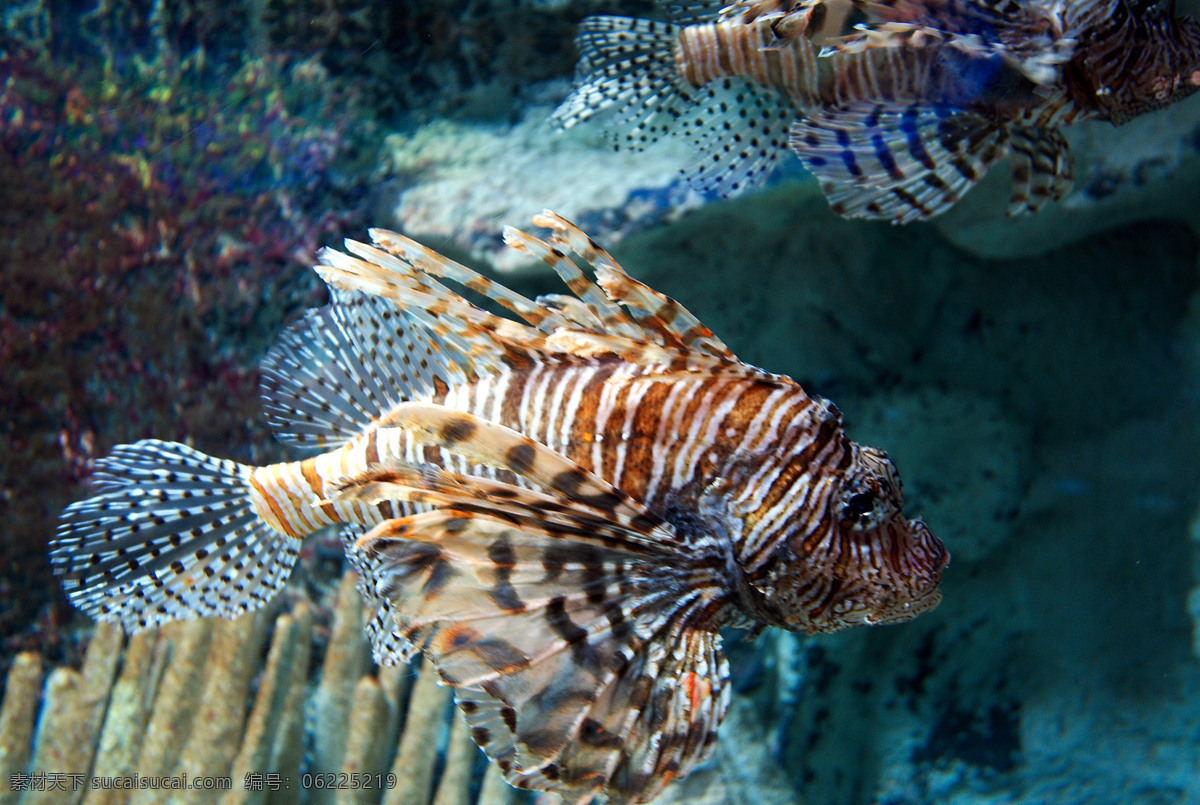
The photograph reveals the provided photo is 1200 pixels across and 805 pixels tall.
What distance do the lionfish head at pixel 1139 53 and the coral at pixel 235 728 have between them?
2512mm

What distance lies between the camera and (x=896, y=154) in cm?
181

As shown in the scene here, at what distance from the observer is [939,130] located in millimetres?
1778

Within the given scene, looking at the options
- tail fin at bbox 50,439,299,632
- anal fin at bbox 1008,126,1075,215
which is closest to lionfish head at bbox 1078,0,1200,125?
anal fin at bbox 1008,126,1075,215

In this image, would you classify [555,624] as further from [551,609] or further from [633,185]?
[633,185]

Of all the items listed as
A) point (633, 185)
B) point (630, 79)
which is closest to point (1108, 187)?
point (633, 185)

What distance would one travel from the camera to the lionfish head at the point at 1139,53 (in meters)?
1.60

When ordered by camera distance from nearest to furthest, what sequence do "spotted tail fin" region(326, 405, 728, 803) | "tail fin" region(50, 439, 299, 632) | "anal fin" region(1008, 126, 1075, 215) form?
"spotted tail fin" region(326, 405, 728, 803), "tail fin" region(50, 439, 299, 632), "anal fin" region(1008, 126, 1075, 215)

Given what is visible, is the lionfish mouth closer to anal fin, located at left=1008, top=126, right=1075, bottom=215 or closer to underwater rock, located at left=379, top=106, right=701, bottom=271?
anal fin, located at left=1008, top=126, right=1075, bottom=215

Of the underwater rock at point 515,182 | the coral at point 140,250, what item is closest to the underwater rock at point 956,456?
the underwater rock at point 515,182

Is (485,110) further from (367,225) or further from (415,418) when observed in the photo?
(415,418)

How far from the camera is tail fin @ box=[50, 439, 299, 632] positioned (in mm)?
1705

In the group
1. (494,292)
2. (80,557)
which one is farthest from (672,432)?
(80,557)

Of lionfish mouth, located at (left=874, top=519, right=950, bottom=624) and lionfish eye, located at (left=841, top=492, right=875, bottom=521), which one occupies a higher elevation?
lionfish eye, located at (left=841, top=492, right=875, bottom=521)

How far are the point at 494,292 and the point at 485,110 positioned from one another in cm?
238
